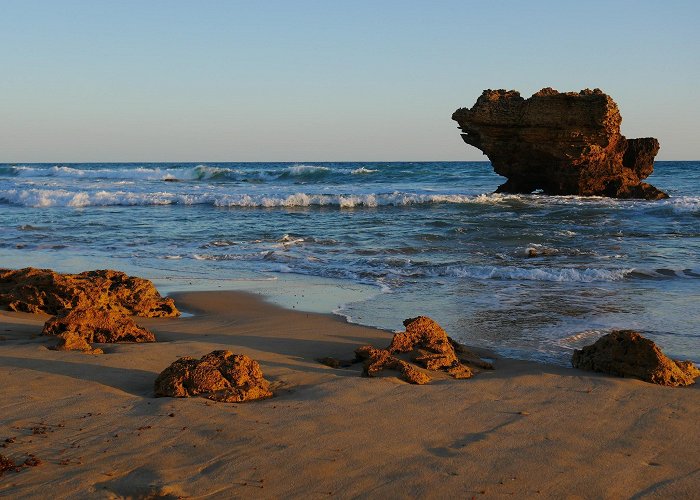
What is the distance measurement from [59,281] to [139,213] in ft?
52.1

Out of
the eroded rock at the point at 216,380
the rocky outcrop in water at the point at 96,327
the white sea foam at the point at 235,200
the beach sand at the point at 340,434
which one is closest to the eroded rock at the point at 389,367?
the beach sand at the point at 340,434

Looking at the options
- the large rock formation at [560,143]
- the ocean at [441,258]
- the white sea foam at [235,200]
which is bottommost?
the ocean at [441,258]

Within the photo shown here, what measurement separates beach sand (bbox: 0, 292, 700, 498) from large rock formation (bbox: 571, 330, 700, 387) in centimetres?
14

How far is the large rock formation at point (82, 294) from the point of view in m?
6.95

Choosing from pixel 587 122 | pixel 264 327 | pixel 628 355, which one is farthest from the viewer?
pixel 587 122

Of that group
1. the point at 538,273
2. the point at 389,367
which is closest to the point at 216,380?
the point at 389,367

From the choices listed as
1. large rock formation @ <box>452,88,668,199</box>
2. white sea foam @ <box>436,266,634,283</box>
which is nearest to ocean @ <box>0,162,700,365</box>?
white sea foam @ <box>436,266,634,283</box>

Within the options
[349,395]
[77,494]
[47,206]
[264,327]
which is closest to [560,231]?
[264,327]

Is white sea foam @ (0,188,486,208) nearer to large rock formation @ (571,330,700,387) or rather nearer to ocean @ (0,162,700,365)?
ocean @ (0,162,700,365)

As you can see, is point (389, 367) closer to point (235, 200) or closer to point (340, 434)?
point (340, 434)

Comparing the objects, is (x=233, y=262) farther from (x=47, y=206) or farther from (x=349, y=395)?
(x=47, y=206)

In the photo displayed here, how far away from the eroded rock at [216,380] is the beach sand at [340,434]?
11cm

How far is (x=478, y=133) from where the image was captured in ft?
80.6

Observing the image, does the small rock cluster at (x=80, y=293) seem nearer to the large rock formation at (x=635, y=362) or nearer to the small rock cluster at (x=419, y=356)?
the small rock cluster at (x=419, y=356)
